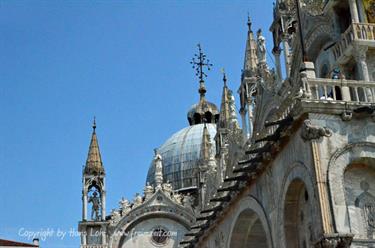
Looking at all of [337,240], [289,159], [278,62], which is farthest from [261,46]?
[337,240]

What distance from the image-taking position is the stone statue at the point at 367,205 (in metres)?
17.3

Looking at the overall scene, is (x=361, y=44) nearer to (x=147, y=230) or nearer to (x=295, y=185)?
(x=295, y=185)

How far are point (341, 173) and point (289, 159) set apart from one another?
2255 millimetres

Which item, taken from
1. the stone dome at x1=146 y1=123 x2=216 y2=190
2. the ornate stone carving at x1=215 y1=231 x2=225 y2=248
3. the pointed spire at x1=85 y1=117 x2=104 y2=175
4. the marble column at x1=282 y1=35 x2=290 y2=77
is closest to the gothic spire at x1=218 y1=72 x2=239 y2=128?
the marble column at x1=282 y1=35 x2=290 y2=77

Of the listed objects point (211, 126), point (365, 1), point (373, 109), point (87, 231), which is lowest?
point (373, 109)

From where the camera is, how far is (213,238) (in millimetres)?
27938

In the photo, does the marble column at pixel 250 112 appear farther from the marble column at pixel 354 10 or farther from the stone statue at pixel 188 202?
the stone statue at pixel 188 202

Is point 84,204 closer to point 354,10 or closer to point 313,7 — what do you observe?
point 313,7

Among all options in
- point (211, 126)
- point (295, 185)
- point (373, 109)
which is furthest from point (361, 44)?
point (211, 126)

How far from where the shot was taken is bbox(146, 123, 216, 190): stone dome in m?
52.2

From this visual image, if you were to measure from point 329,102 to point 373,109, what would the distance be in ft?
4.00

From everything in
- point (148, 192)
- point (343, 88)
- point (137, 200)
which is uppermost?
point (148, 192)

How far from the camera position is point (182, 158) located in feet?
175

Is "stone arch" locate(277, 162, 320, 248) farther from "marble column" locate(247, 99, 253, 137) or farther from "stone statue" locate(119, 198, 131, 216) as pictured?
"stone statue" locate(119, 198, 131, 216)
